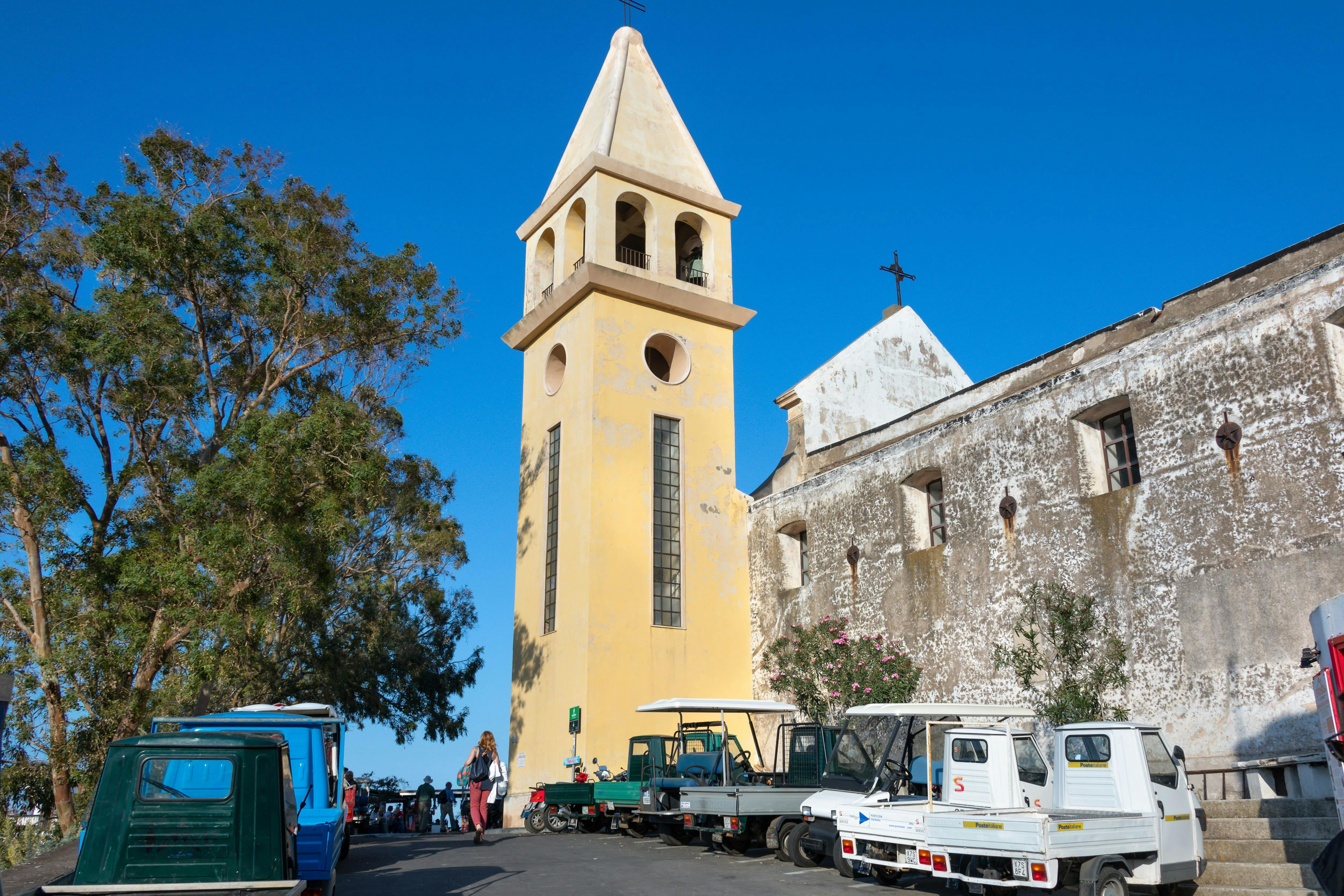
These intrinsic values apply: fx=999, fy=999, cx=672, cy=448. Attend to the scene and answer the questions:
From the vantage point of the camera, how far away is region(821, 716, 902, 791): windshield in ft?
37.5

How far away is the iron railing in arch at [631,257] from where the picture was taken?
2305 centimetres

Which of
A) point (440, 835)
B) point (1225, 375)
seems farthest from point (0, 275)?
point (1225, 375)

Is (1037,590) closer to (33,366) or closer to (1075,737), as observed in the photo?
(1075,737)

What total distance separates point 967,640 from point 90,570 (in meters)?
13.9

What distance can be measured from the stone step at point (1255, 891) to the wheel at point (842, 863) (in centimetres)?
332

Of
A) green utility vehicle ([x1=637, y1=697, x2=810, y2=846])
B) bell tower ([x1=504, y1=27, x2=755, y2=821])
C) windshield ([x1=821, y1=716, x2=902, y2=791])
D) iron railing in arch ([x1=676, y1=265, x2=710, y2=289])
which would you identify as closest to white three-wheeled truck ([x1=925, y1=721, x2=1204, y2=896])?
windshield ([x1=821, y1=716, x2=902, y2=791])

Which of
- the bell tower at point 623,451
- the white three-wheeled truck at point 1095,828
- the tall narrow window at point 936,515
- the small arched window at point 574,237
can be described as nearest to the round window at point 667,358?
the bell tower at point 623,451

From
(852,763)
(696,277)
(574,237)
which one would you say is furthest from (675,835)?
(574,237)

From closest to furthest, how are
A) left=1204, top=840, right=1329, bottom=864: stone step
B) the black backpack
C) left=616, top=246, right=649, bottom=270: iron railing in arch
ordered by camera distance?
left=1204, top=840, right=1329, bottom=864: stone step, the black backpack, left=616, top=246, right=649, bottom=270: iron railing in arch

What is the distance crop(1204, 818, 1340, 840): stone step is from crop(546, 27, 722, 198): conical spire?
17.1m

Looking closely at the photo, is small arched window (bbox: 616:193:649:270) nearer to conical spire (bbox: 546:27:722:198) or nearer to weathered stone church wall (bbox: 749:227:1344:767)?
conical spire (bbox: 546:27:722:198)

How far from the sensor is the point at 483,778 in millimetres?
15375

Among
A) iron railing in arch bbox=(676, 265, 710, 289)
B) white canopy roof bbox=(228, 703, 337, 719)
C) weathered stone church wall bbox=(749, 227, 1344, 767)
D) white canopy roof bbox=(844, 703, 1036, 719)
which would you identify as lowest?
white canopy roof bbox=(844, 703, 1036, 719)

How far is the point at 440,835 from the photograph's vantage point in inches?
727
